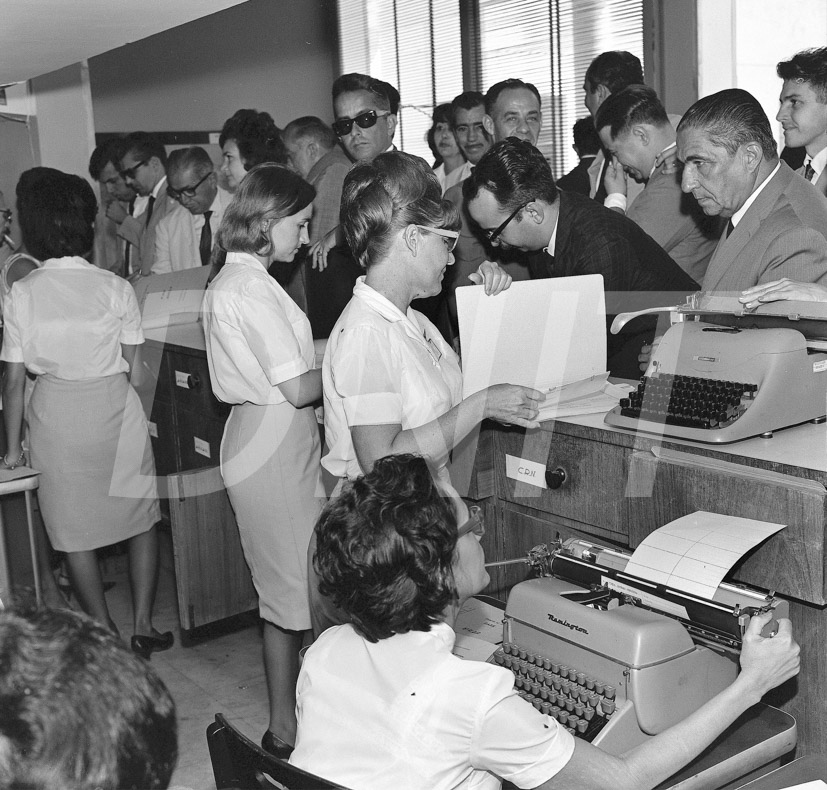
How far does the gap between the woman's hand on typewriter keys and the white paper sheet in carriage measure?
1.02 metres

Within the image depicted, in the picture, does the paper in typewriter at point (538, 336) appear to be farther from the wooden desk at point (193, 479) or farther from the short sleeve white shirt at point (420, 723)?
the wooden desk at point (193, 479)

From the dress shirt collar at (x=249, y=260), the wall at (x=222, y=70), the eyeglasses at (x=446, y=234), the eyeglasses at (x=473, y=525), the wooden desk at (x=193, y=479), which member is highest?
the wall at (x=222, y=70)

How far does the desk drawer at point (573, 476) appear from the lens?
209cm

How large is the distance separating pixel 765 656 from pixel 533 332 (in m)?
1.14

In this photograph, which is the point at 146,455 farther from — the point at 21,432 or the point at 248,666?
the point at 248,666

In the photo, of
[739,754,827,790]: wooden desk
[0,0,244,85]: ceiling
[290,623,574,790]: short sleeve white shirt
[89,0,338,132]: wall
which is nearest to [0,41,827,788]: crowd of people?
[290,623,574,790]: short sleeve white shirt

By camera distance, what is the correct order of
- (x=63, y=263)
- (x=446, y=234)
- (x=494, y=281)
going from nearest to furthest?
(x=446, y=234) → (x=494, y=281) → (x=63, y=263)

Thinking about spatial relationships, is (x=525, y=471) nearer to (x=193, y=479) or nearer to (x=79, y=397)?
(x=193, y=479)

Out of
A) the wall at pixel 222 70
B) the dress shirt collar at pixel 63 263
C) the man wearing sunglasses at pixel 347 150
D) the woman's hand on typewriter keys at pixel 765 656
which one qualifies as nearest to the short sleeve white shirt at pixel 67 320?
the dress shirt collar at pixel 63 263

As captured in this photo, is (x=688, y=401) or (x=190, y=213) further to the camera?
(x=190, y=213)

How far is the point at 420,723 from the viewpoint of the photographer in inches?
53.1

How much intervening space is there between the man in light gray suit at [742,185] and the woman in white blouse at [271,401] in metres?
1.09

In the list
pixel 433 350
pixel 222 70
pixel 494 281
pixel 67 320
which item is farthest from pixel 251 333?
Result: pixel 222 70

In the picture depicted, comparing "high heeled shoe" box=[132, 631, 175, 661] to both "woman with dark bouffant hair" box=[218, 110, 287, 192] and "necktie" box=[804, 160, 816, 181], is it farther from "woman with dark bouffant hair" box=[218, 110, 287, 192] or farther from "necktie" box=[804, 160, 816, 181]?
"necktie" box=[804, 160, 816, 181]
